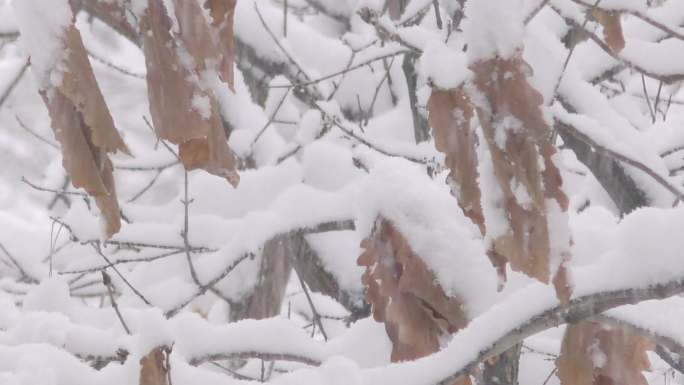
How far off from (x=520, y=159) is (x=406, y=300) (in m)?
0.55

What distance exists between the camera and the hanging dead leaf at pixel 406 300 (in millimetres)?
1499

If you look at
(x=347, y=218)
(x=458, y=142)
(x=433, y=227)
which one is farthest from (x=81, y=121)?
(x=347, y=218)

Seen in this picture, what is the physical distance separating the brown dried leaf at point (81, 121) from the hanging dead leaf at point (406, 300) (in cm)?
62

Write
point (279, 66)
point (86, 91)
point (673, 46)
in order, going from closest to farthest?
point (86, 91) < point (673, 46) < point (279, 66)

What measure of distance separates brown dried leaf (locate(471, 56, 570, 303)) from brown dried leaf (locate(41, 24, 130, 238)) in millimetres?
430

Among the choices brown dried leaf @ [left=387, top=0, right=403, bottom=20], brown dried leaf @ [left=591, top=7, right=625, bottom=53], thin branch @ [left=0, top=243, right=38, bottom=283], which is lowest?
brown dried leaf @ [left=591, top=7, right=625, bottom=53]

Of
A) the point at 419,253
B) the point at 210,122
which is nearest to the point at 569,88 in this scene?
the point at 419,253

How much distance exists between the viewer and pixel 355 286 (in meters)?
3.10

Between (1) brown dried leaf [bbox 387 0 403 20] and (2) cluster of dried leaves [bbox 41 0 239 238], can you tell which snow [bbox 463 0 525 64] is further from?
(1) brown dried leaf [bbox 387 0 403 20]

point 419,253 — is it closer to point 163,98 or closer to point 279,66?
point 163,98

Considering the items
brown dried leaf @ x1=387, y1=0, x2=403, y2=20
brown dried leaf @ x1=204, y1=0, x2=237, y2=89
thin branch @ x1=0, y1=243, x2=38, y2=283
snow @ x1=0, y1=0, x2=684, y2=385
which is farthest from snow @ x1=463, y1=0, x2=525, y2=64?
thin branch @ x1=0, y1=243, x2=38, y2=283

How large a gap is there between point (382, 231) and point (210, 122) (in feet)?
2.09

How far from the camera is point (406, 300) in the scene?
4.98ft

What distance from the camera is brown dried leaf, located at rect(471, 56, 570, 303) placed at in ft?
3.32
